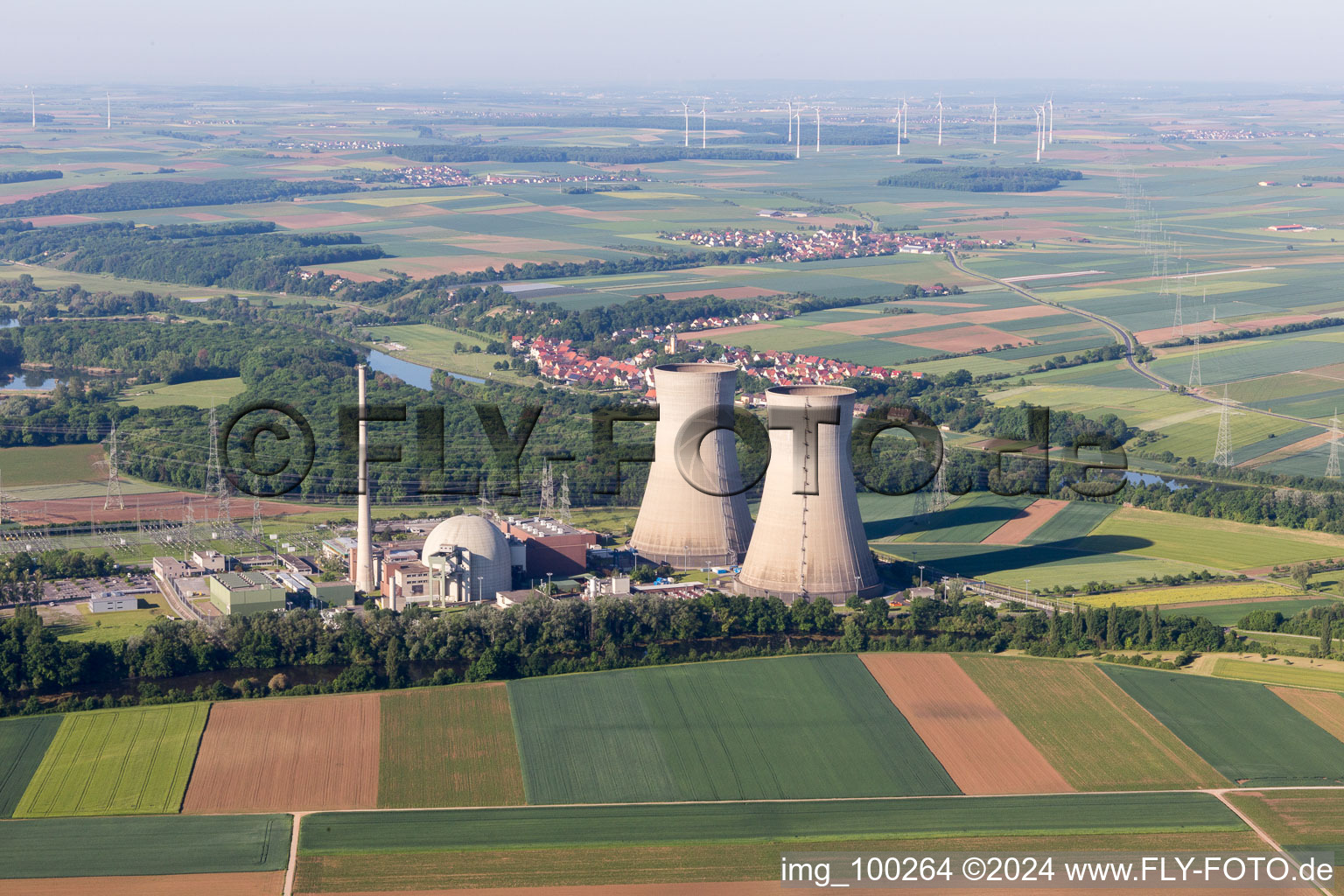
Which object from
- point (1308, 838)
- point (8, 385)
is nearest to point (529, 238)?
point (8, 385)

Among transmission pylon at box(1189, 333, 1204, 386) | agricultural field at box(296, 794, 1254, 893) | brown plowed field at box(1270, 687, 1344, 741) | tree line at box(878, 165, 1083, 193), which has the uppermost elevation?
tree line at box(878, 165, 1083, 193)

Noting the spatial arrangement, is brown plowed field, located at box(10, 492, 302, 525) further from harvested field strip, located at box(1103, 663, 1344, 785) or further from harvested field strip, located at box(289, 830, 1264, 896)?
harvested field strip, located at box(1103, 663, 1344, 785)

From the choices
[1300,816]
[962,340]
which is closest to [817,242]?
[962,340]

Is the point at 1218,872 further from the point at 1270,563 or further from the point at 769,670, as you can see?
the point at 1270,563

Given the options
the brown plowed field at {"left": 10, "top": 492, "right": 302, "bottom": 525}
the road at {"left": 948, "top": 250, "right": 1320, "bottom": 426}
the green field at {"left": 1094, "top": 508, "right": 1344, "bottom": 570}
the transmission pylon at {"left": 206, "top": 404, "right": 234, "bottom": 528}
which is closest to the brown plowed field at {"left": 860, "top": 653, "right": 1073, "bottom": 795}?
the green field at {"left": 1094, "top": 508, "right": 1344, "bottom": 570}

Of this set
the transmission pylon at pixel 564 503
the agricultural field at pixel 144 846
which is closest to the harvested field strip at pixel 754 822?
the agricultural field at pixel 144 846

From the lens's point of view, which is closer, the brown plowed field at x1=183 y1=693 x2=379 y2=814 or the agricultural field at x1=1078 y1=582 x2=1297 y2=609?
the brown plowed field at x1=183 y1=693 x2=379 y2=814

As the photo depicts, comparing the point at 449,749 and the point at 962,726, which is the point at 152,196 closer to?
the point at 449,749

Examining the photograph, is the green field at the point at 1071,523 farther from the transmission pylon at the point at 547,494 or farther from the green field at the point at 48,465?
the green field at the point at 48,465
